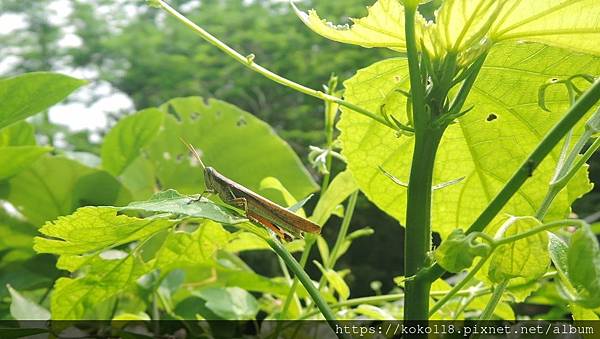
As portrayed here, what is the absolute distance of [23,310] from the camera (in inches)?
16.0

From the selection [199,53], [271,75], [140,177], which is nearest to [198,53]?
[199,53]

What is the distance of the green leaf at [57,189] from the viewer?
0.54m

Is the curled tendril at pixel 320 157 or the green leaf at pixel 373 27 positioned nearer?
the green leaf at pixel 373 27

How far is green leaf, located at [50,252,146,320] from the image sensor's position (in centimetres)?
38

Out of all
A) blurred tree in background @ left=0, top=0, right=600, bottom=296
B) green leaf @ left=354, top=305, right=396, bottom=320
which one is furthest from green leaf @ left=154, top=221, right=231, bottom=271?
blurred tree in background @ left=0, top=0, right=600, bottom=296

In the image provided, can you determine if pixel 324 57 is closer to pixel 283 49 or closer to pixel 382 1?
pixel 283 49

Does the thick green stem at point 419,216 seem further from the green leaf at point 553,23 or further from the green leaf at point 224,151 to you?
the green leaf at point 224,151

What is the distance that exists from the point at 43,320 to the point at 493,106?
0.30 metres

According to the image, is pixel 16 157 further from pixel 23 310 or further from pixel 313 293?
pixel 313 293

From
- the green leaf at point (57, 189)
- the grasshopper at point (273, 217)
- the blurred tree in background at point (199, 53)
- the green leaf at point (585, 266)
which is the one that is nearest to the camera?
the green leaf at point (585, 266)

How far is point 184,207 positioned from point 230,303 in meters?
0.24

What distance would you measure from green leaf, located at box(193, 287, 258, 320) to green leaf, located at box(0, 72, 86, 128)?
173 millimetres

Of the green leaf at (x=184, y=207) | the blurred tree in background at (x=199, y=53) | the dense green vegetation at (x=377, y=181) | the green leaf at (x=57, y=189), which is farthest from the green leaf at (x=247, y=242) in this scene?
the blurred tree in background at (x=199, y=53)

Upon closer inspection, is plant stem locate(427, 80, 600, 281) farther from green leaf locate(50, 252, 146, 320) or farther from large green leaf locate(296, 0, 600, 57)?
green leaf locate(50, 252, 146, 320)
